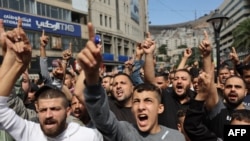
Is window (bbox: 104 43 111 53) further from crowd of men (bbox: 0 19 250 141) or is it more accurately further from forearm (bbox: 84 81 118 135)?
forearm (bbox: 84 81 118 135)

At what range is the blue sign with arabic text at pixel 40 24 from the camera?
97.5 feet

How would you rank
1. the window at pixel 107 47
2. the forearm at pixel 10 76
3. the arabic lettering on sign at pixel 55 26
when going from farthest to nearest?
1. the window at pixel 107 47
2. the arabic lettering on sign at pixel 55 26
3. the forearm at pixel 10 76

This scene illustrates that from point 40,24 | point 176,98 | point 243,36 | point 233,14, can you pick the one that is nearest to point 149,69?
point 176,98

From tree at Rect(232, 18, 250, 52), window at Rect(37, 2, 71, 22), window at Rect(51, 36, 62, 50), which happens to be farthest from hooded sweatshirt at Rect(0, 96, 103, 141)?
tree at Rect(232, 18, 250, 52)

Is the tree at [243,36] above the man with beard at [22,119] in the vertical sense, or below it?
above

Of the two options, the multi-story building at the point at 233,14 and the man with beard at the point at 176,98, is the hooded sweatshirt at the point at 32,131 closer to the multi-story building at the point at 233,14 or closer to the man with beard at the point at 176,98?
the man with beard at the point at 176,98

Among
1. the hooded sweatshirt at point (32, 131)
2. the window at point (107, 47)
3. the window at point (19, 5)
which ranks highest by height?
the window at point (19, 5)

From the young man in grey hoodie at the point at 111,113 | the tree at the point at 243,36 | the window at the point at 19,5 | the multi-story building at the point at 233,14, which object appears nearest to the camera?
the young man in grey hoodie at the point at 111,113

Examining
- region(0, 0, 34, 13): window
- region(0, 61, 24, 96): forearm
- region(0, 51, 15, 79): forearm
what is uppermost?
region(0, 0, 34, 13): window

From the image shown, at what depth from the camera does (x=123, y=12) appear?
2023 inches

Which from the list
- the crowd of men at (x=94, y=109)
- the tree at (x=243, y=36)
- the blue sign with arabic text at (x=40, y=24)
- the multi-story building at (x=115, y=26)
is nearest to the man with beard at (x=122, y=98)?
the crowd of men at (x=94, y=109)

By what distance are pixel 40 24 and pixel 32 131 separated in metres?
30.9

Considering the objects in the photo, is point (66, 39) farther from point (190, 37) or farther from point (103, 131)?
point (190, 37)

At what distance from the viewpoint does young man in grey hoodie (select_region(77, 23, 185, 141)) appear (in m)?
2.44
